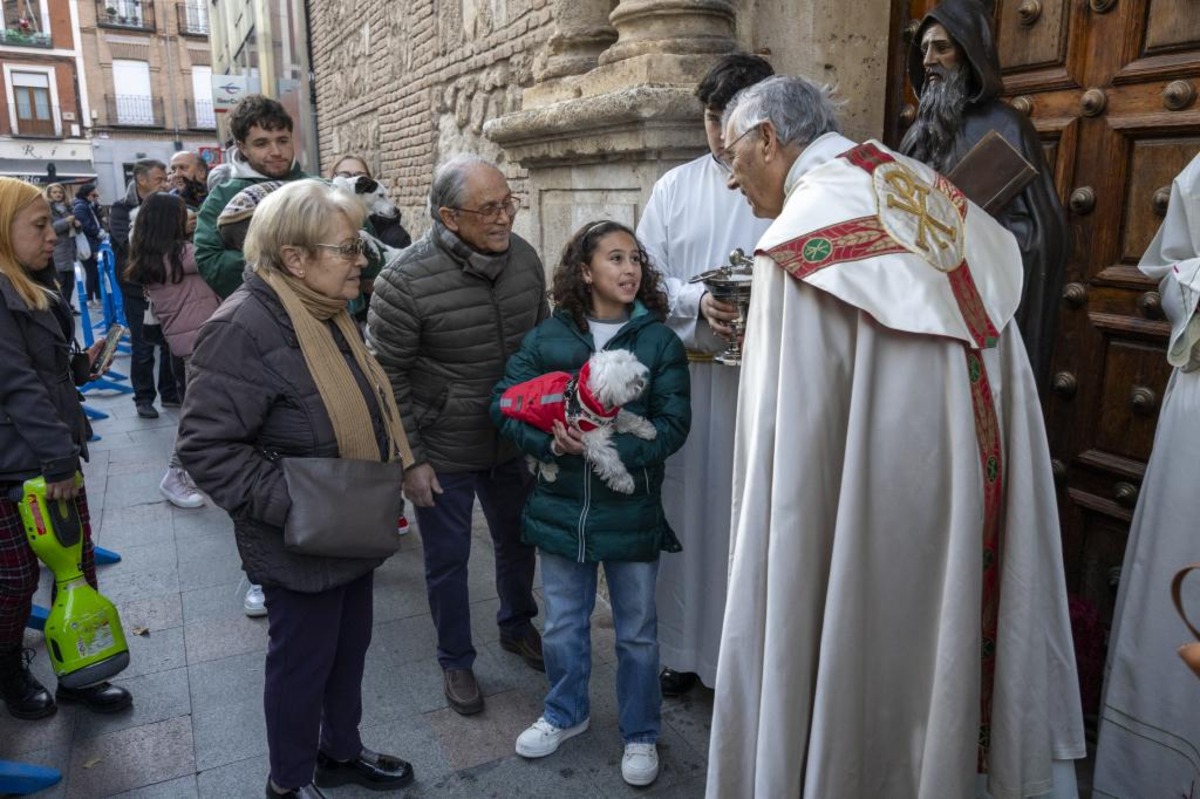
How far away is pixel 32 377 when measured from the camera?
292 cm

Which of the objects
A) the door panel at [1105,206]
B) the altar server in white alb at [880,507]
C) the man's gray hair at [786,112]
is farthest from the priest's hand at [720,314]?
the door panel at [1105,206]

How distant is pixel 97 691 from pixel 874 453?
285cm

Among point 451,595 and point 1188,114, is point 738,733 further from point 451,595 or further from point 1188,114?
point 1188,114

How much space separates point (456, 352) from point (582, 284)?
1.72ft

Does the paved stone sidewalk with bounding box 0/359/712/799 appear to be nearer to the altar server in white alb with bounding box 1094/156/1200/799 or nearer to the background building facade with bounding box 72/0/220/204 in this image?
the altar server in white alb with bounding box 1094/156/1200/799

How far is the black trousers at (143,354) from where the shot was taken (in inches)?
289

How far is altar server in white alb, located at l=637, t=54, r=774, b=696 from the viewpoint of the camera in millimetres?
2977

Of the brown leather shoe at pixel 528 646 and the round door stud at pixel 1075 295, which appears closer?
the round door stud at pixel 1075 295

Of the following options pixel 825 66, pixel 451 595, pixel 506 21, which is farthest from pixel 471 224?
pixel 506 21

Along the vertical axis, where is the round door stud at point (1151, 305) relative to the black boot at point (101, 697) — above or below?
above

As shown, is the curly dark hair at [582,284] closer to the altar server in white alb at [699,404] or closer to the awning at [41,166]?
the altar server in white alb at [699,404]

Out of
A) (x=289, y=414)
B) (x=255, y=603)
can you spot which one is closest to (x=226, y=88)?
(x=255, y=603)

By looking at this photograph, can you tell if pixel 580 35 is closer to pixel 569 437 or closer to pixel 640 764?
pixel 569 437

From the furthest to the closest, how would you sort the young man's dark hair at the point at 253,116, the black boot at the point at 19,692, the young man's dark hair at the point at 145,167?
the young man's dark hair at the point at 145,167 < the young man's dark hair at the point at 253,116 < the black boot at the point at 19,692
